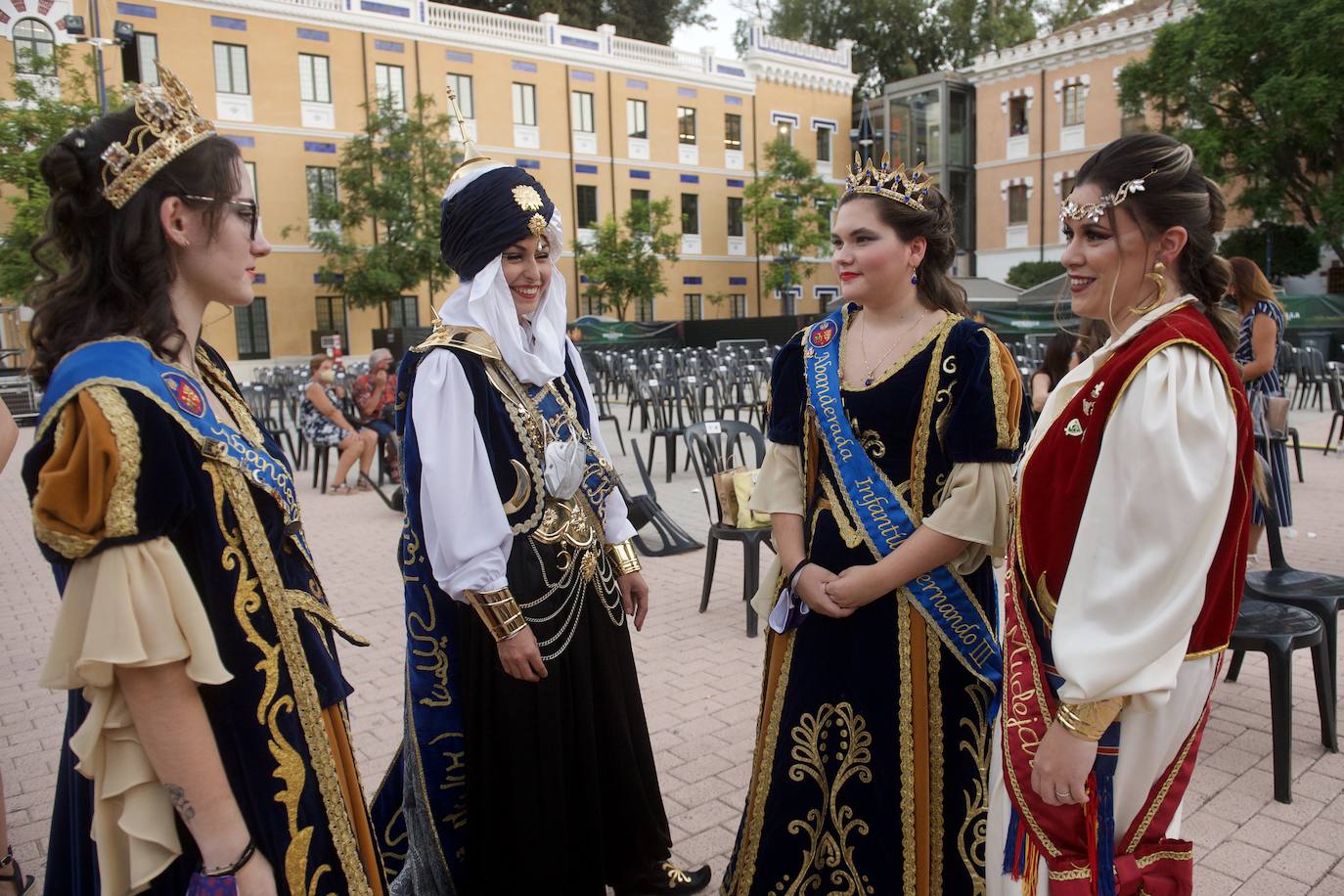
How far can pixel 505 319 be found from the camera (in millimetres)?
2391

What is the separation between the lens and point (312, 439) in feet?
33.5

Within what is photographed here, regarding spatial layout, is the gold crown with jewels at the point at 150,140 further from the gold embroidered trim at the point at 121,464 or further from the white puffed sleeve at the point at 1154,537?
the white puffed sleeve at the point at 1154,537

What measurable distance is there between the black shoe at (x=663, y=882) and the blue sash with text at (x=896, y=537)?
109 centimetres

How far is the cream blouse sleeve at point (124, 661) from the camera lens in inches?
53.6

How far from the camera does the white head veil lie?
2.38 meters

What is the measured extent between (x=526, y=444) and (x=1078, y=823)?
4.74 feet

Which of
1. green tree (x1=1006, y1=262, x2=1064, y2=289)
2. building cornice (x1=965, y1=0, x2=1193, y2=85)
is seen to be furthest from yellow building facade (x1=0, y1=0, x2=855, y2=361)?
green tree (x1=1006, y1=262, x2=1064, y2=289)

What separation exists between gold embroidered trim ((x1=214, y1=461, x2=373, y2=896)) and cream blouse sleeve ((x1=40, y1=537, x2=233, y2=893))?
0.13 meters

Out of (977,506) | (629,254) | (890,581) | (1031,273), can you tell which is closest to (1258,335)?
(977,506)

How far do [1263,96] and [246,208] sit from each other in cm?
2674

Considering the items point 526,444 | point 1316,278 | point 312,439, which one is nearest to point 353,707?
point 526,444

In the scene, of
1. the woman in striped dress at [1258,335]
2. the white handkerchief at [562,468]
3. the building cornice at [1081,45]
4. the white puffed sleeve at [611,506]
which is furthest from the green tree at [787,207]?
the white handkerchief at [562,468]

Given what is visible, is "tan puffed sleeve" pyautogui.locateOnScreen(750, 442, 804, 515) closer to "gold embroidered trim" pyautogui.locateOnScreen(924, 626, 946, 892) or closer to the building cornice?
"gold embroidered trim" pyautogui.locateOnScreen(924, 626, 946, 892)

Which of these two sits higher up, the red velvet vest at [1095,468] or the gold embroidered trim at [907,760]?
the red velvet vest at [1095,468]
